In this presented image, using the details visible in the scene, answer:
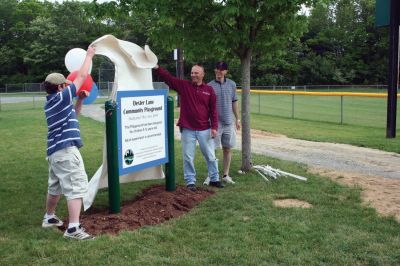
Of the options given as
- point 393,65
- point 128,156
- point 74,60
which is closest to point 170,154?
point 128,156

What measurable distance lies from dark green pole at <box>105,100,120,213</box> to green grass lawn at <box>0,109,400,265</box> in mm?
716

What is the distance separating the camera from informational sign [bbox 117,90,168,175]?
581 cm

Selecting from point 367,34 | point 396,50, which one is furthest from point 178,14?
point 367,34

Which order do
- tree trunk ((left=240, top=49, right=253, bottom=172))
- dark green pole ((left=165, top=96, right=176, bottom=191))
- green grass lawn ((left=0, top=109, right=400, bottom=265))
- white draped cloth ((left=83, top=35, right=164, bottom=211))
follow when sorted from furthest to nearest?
tree trunk ((left=240, top=49, right=253, bottom=172)) → dark green pole ((left=165, top=96, right=176, bottom=191)) → white draped cloth ((left=83, top=35, right=164, bottom=211)) → green grass lawn ((left=0, top=109, right=400, bottom=265))

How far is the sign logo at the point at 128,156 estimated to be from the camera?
588cm

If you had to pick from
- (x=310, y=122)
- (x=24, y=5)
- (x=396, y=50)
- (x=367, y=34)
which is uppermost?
(x=24, y=5)

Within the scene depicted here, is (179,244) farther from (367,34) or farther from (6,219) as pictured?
(367,34)

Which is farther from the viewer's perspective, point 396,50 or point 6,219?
point 396,50

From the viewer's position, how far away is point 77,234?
485 centimetres

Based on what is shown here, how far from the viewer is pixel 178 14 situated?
7.57 metres

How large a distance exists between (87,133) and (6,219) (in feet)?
30.2

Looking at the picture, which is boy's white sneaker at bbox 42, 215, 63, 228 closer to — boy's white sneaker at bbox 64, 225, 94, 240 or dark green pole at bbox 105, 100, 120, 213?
boy's white sneaker at bbox 64, 225, 94, 240

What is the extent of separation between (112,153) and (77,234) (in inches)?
43.2

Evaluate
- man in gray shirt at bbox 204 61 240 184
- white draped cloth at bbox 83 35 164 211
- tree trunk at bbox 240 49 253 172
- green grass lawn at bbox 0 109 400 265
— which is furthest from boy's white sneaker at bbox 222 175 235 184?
white draped cloth at bbox 83 35 164 211
